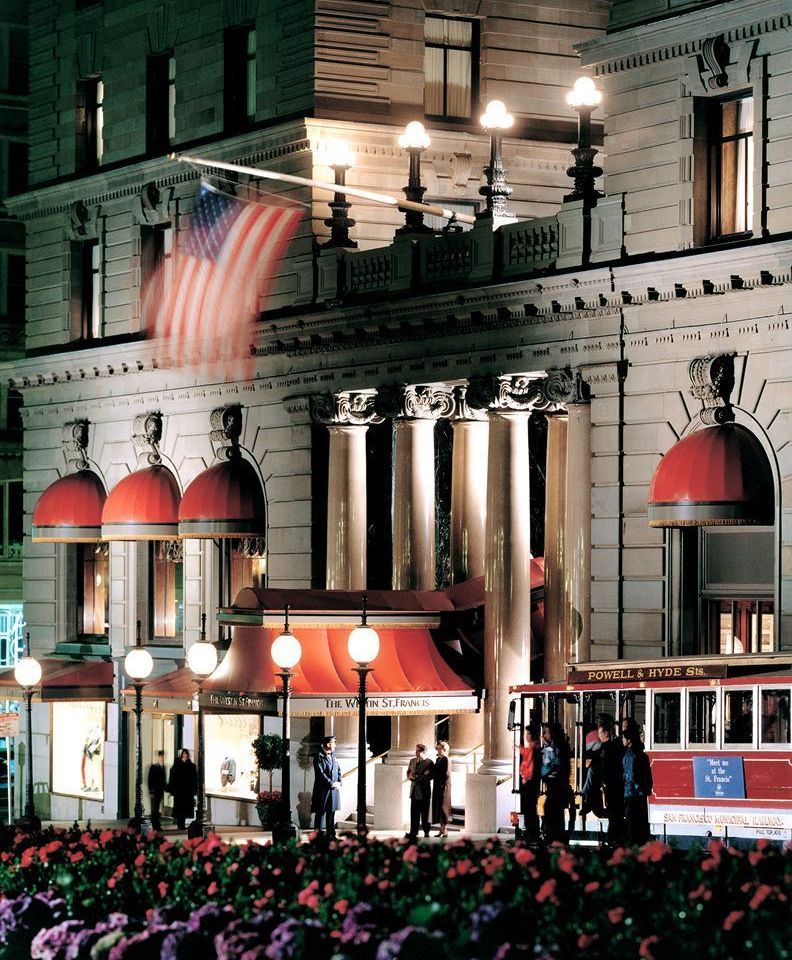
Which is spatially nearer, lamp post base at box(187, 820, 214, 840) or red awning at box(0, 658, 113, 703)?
lamp post base at box(187, 820, 214, 840)

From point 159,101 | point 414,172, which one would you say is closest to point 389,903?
point 414,172

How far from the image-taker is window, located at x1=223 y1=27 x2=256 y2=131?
183 feet

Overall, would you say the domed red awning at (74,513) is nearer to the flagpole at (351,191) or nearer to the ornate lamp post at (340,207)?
the ornate lamp post at (340,207)

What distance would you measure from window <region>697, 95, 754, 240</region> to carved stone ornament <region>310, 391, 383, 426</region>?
11070 millimetres

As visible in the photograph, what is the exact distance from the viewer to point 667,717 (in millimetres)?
37562

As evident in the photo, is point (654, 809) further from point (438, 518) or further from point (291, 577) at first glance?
point (438, 518)

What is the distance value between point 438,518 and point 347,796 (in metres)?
10.3

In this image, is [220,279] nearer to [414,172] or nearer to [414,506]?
[414,172]

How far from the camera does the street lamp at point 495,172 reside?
151ft

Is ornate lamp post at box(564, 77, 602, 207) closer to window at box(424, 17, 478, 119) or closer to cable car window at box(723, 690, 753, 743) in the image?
window at box(424, 17, 478, 119)

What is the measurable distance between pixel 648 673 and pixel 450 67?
2073 centimetres

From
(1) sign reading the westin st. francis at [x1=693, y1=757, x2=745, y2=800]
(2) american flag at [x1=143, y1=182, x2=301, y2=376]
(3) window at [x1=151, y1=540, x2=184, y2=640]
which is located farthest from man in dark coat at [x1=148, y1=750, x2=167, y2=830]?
(1) sign reading the westin st. francis at [x1=693, y1=757, x2=745, y2=800]

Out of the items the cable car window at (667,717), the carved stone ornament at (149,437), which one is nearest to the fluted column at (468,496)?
the carved stone ornament at (149,437)

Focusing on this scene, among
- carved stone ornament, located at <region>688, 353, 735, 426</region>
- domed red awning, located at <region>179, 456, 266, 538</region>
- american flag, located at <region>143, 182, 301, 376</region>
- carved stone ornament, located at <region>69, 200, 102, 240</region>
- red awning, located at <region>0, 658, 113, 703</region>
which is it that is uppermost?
carved stone ornament, located at <region>69, 200, 102, 240</region>
